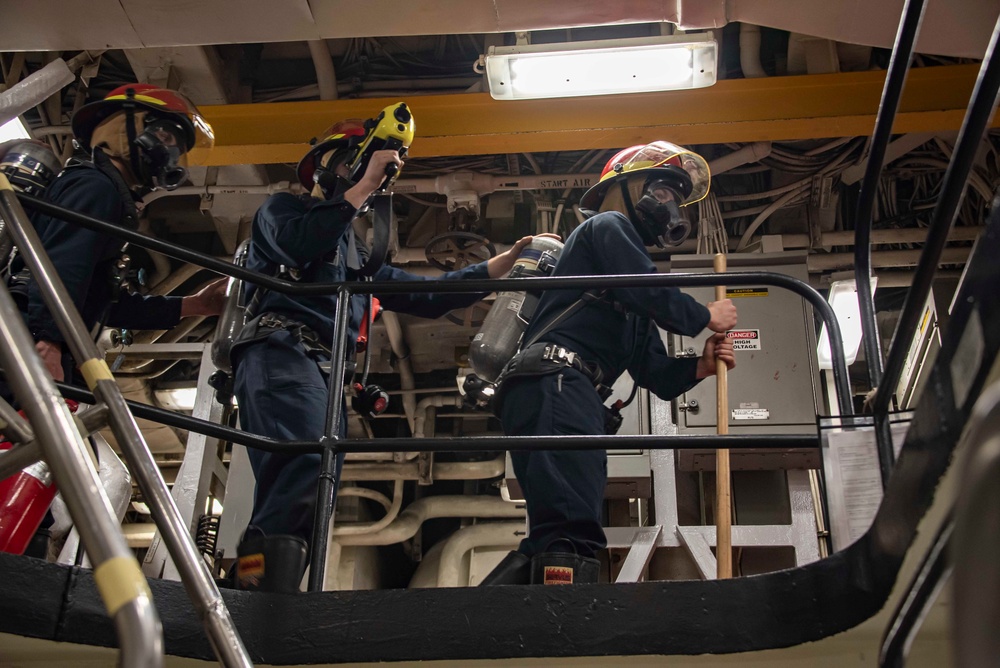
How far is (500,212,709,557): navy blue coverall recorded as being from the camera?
3252mm

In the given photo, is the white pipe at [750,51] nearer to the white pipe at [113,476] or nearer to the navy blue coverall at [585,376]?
the navy blue coverall at [585,376]

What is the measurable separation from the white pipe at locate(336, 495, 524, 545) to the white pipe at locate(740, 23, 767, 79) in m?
4.55

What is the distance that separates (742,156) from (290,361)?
12.6 feet

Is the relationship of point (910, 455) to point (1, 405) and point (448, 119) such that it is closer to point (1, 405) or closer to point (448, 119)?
point (1, 405)

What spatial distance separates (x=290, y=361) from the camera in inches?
142

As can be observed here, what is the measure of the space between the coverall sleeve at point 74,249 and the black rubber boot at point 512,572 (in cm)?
165

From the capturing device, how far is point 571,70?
16.5ft

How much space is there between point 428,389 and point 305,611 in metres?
5.85

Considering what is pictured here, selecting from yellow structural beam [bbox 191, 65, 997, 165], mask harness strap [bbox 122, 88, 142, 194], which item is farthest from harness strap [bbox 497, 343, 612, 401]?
yellow structural beam [bbox 191, 65, 997, 165]

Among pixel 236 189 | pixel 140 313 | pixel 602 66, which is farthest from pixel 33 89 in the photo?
pixel 602 66

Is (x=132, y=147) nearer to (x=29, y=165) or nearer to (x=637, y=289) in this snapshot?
(x=29, y=165)

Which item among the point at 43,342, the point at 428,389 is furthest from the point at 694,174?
→ the point at 428,389

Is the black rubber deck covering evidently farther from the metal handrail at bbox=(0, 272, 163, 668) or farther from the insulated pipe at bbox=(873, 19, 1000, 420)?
the metal handrail at bbox=(0, 272, 163, 668)

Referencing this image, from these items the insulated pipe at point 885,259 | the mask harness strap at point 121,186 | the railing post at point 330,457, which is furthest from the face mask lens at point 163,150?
the insulated pipe at point 885,259
